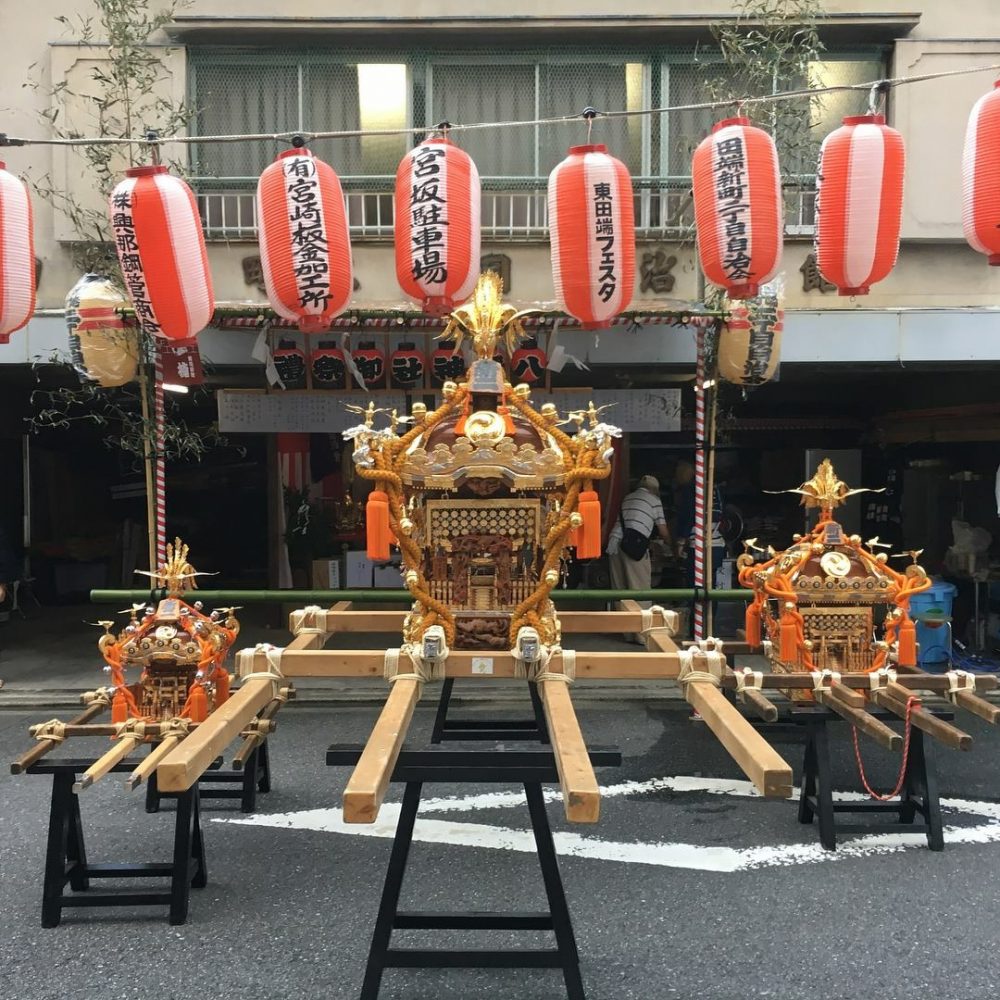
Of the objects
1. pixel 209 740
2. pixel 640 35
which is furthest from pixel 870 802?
pixel 640 35

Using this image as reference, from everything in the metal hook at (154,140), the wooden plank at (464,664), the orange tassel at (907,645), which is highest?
the metal hook at (154,140)

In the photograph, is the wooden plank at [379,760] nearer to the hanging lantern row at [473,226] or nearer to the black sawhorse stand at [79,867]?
the black sawhorse stand at [79,867]

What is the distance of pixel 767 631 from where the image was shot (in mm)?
6043

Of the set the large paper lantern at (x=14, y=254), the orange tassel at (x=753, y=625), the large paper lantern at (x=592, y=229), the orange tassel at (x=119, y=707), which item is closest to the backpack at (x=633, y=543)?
the orange tassel at (x=753, y=625)

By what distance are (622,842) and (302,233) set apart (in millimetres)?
4610

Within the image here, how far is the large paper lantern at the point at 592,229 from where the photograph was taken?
5.89 m

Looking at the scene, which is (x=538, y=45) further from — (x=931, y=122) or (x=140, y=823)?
(x=140, y=823)

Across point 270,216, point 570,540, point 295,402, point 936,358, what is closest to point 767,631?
point 570,540

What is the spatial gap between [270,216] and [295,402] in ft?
11.5

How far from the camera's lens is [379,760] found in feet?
9.36

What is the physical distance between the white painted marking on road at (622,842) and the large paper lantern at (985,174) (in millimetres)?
3707

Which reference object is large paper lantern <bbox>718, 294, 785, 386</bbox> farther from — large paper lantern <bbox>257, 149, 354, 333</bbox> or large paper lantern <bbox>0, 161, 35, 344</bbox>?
large paper lantern <bbox>0, 161, 35, 344</bbox>

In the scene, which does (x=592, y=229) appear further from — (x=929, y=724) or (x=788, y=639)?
(x=929, y=724)

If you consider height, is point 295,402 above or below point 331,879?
above
